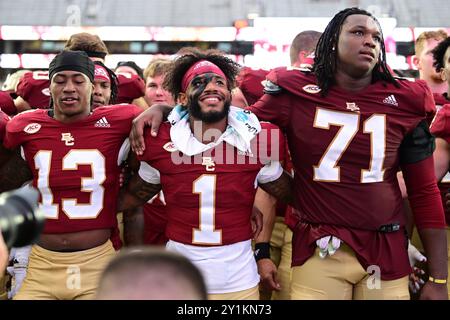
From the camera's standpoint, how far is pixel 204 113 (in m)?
2.77

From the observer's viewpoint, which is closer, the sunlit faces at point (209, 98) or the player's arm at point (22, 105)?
the sunlit faces at point (209, 98)

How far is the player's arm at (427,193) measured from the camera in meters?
2.69

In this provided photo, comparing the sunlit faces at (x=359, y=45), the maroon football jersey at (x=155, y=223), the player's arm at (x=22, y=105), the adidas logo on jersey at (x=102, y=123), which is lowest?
the maroon football jersey at (x=155, y=223)

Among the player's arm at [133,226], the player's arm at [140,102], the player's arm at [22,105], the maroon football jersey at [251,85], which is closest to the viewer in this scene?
the player's arm at [133,226]

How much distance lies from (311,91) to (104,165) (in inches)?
41.0

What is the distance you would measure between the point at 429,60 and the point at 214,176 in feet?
7.85

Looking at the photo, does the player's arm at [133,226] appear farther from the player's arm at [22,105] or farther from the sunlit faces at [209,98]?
the player's arm at [22,105]

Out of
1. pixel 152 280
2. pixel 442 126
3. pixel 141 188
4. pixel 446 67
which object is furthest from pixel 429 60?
pixel 152 280

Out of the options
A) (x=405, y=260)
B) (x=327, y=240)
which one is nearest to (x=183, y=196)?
(x=327, y=240)

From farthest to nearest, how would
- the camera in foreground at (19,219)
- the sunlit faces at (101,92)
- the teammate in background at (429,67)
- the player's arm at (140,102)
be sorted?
the player's arm at (140,102), the sunlit faces at (101,92), the teammate in background at (429,67), the camera in foreground at (19,219)

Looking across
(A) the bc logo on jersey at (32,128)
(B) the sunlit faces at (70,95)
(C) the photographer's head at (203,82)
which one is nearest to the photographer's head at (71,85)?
(B) the sunlit faces at (70,95)

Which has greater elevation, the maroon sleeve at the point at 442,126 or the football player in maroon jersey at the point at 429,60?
the football player in maroon jersey at the point at 429,60

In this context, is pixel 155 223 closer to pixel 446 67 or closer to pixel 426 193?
pixel 426 193

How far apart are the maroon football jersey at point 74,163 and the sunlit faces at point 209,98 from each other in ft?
1.25
